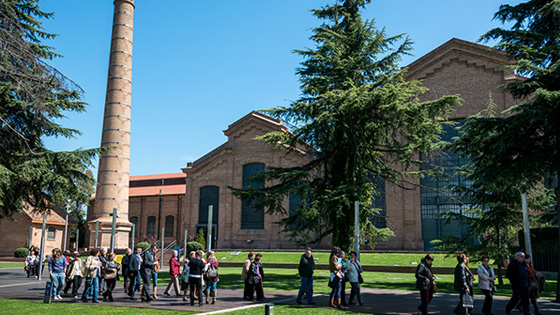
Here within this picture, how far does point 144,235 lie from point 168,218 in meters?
3.35

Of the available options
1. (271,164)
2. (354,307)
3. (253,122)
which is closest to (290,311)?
(354,307)

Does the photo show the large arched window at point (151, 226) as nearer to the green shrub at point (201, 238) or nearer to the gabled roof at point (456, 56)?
the green shrub at point (201, 238)

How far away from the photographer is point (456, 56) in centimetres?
3416

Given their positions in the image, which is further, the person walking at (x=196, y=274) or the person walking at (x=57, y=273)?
the person walking at (x=57, y=273)

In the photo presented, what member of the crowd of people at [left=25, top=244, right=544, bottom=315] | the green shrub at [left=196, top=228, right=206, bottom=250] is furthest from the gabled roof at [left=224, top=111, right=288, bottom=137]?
the crowd of people at [left=25, top=244, right=544, bottom=315]

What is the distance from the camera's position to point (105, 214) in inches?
1196

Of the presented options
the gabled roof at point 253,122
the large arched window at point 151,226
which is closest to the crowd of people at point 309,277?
the gabled roof at point 253,122

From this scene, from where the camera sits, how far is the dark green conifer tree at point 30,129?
17.6 metres

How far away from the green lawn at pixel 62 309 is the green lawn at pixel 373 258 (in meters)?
17.8

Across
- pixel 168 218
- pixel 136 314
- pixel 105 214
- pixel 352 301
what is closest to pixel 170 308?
pixel 136 314

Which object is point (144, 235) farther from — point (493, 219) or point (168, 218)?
point (493, 219)

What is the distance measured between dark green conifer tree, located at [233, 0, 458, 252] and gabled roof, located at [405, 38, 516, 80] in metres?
12.9

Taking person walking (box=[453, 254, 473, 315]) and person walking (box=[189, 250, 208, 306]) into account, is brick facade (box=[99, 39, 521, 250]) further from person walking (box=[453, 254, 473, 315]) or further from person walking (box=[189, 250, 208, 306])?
person walking (box=[453, 254, 473, 315])

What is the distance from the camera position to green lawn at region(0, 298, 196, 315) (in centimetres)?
1095
